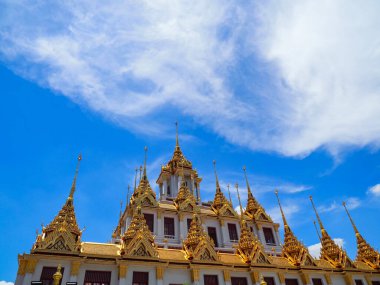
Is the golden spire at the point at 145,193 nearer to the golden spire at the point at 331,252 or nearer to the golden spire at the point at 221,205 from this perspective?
the golden spire at the point at 221,205

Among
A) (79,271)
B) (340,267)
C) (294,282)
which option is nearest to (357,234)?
(340,267)

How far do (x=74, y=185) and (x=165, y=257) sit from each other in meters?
10.9

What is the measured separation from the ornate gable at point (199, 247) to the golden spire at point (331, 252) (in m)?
17.6

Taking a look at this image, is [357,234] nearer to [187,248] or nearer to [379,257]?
[379,257]

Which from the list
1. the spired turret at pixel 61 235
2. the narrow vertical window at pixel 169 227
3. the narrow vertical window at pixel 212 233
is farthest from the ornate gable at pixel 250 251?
the spired turret at pixel 61 235

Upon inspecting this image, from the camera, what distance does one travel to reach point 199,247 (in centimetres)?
2617

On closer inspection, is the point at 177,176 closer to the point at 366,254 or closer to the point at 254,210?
the point at 254,210

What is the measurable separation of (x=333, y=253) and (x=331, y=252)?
1.16 ft

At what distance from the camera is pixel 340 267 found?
32.9 meters

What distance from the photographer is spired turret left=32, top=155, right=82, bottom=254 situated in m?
20.7

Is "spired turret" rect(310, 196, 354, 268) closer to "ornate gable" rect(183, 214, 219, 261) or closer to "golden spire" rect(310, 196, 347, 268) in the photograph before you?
"golden spire" rect(310, 196, 347, 268)

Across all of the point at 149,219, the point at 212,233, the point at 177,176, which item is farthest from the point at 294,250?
the point at 177,176

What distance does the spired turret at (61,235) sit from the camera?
20688 millimetres

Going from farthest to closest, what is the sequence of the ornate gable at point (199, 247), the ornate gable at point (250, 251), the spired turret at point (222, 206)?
the spired turret at point (222, 206)
the ornate gable at point (250, 251)
the ornate gable at point (199, 247)
